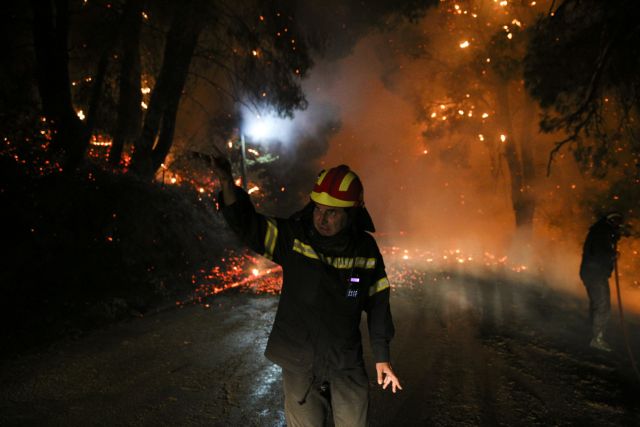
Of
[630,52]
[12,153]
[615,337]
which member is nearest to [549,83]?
[630,52]

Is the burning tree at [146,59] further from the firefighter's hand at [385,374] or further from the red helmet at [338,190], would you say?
the firefighter's hand at [385,374]

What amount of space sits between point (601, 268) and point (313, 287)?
19.1 ft

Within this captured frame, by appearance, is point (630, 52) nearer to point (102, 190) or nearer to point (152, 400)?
point (152, 400)

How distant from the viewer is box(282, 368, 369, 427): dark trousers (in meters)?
2.27

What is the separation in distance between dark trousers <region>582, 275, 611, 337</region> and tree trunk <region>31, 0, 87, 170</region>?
9390mm

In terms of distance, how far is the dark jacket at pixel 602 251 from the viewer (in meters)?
6.05

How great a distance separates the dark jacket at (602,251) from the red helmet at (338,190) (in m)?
5.59

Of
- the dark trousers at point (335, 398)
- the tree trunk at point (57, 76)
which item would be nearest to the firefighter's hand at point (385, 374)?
the dark trousers at point (335, 398)

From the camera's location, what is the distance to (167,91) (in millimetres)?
10031

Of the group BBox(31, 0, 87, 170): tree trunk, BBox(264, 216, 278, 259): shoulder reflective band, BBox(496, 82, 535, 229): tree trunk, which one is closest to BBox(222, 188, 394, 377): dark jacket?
BBox(264, 216, 278, 259): shoulder reflective band

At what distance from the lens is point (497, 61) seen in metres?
13.4

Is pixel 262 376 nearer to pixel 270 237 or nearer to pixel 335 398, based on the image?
pixel 335 398

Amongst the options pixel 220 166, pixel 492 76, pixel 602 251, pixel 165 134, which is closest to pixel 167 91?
A: pixel 165 134

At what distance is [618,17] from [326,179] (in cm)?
705
